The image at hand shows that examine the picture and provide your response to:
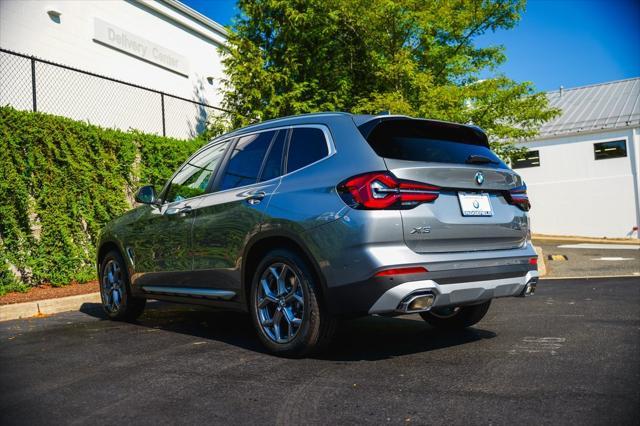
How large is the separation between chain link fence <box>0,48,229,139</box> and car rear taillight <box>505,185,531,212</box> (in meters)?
8.75

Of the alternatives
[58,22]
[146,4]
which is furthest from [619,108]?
[58,22]

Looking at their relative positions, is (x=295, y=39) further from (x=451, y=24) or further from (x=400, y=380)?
(x=400, y=380)

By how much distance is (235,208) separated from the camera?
4.84m

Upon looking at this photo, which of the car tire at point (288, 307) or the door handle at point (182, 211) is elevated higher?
the door handle at point (182, 211)

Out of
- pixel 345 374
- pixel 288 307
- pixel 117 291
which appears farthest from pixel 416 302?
pixel 117 291

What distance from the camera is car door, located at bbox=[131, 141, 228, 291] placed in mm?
5449

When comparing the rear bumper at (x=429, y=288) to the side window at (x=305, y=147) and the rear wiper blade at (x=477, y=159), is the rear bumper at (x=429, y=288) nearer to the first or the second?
the rear wiper blade at (x=477, y=159)

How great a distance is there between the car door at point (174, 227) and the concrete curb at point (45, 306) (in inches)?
90.1

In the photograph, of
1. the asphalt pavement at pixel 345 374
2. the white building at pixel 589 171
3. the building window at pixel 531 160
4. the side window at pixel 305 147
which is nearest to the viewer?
the asphalt pavement at pixel 345 374

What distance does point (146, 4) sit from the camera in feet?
56.5

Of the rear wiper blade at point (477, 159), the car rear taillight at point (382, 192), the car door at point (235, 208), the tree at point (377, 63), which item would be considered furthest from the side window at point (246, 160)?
the tree at point (377, 63)

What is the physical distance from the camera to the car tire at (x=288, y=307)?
4133mm

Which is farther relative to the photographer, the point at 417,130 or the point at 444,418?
the point at 417,130

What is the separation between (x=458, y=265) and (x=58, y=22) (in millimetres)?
13615
